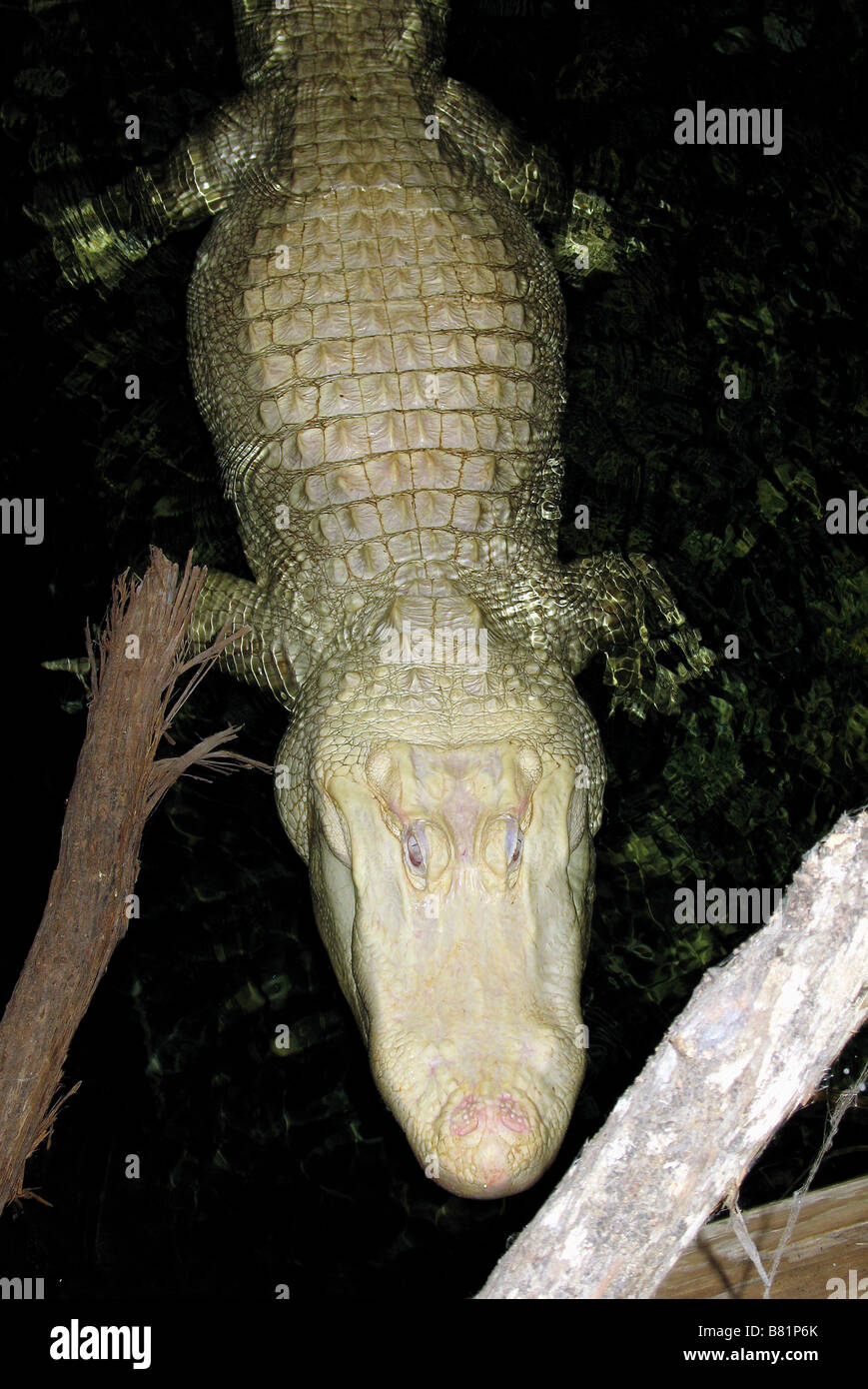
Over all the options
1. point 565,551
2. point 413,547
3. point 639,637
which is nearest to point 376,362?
point 413,547

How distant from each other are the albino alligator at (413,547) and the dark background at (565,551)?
29cm

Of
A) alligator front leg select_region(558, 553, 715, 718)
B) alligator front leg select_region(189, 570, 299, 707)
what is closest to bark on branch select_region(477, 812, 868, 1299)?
alligator front leg select_region(558, 553, 715, 718)

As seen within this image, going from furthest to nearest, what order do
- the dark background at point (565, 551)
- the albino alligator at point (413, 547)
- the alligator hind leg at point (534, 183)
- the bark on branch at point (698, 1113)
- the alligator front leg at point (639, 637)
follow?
the alligator hind leg at point (534, 183) → the alligator front leg at point (639, 637) → the dark background at point (565, 551) → the albino alligator at point (413, 547) → the bark on branch at point (698, 1113)

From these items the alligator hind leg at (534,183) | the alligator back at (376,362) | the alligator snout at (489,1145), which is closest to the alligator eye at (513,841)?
the alligator snout at (489,1145)

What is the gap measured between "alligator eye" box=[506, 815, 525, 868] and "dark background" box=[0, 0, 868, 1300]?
1033mm

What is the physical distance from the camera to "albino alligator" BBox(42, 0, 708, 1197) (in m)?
2.41

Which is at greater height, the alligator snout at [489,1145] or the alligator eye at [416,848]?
the alligator eye at [416,848]

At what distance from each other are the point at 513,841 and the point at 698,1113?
735 millimetres

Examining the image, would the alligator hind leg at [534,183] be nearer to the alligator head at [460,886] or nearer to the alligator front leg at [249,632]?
the alligator front leg at [249,632]

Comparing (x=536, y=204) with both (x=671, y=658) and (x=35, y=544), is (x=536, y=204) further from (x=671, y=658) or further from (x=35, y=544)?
(x=35, y=544)

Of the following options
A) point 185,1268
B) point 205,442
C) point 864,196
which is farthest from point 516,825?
point 864,196

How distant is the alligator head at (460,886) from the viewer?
223 centimetres

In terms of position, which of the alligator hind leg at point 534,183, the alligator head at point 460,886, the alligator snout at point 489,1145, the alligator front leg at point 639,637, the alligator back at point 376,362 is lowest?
the alligator snout at point 489,1145

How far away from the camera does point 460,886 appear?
2521mm
